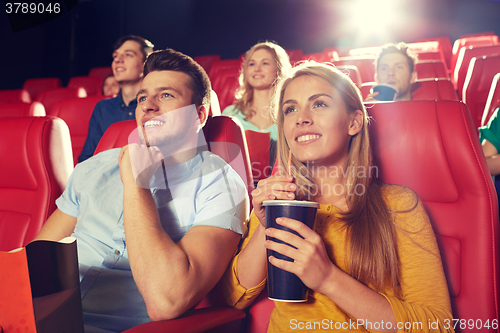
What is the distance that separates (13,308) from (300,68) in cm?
80

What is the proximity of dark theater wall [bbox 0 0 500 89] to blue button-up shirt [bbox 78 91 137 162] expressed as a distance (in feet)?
18.8

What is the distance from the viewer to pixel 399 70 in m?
2.47

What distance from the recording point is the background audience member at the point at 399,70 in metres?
2.45

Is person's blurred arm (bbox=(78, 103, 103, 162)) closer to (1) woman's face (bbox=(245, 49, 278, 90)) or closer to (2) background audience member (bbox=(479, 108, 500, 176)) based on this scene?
(1) woman's face (bbox=(245, 49, 278, 90))

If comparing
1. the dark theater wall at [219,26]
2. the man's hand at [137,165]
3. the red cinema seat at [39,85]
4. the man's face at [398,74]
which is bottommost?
the man's hand at [137,165]

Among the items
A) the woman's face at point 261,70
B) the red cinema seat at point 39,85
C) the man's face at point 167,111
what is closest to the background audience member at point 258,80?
the woman's face at point 261,70

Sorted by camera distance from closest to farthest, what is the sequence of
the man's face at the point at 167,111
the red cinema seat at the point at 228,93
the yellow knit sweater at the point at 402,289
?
the yellow knit sweater at the point at 402,289 < the man's face at the point at 167,111 < the red cinema seat at the point at 228,93

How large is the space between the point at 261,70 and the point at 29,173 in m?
1.60

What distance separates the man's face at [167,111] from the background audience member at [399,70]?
1674mm

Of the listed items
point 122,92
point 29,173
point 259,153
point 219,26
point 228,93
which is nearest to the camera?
point 29,173

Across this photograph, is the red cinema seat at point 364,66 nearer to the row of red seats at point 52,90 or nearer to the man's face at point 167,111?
the row of red seats at point 52,90

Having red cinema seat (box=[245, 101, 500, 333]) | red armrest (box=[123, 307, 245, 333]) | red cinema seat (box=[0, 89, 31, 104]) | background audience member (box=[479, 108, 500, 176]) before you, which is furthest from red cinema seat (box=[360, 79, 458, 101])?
red cinema seat (box=[0, 89, 31, 104])

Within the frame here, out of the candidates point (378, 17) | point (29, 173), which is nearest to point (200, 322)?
point (29, 173)

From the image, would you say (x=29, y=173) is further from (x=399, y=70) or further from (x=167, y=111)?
(x=399, y=70)
